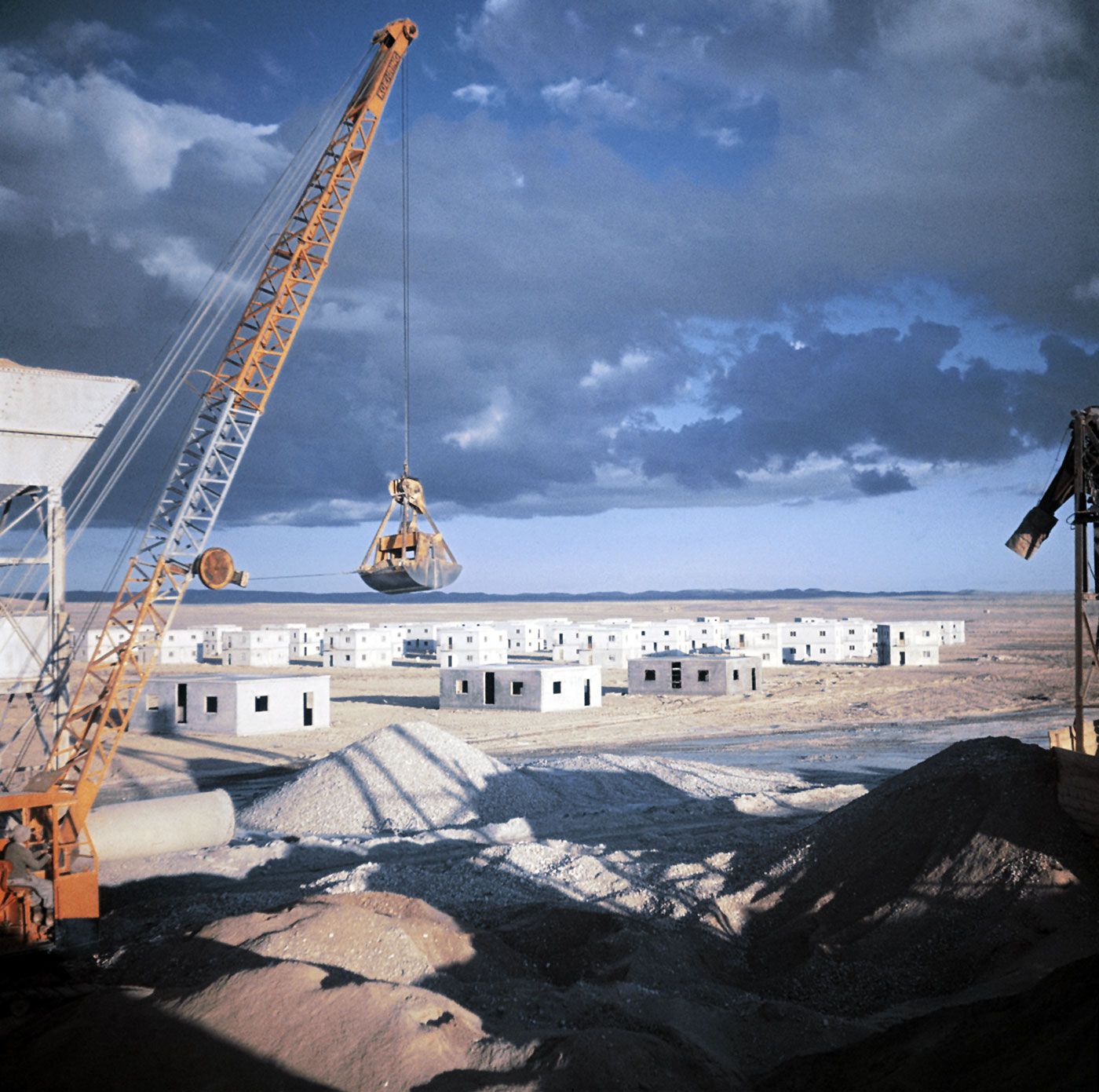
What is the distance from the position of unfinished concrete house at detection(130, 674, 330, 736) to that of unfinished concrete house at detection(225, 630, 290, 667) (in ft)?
111

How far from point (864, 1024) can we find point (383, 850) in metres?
12.6

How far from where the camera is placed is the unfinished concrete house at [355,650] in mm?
74438

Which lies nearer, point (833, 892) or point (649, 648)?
point (833, 892)

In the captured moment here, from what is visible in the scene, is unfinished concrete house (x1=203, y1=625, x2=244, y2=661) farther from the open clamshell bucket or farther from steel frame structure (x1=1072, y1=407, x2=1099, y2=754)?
steel frame structure (x1=1072, y1=407, x2=1099, y2=754)

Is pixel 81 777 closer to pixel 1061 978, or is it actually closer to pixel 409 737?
pixel 409 737

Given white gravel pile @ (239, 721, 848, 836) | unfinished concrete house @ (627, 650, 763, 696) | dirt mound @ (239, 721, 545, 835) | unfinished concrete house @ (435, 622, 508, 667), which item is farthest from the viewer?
unfinished concrete house @ (435, 622, 508, 667)

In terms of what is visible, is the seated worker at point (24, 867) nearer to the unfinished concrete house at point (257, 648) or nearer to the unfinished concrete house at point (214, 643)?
the unfinished concrete house at point (257, 648)

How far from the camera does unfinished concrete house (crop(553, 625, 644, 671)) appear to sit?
70.2 m

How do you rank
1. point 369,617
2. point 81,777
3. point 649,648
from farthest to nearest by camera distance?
point 369,617 → point 649,648 → point 81,777

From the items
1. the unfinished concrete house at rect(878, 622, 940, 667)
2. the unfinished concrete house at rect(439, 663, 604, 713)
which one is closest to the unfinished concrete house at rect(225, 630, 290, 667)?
the unfinished concrete house at rect(439, 663, 604, 713)

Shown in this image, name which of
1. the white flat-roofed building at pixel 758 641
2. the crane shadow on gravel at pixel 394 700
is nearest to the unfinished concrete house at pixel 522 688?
the crane shadow on gravel at pixel 394 700

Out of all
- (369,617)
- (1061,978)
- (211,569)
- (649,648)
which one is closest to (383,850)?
(211,569)

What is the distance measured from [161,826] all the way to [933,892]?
626 inches

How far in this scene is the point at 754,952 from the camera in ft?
45.6
